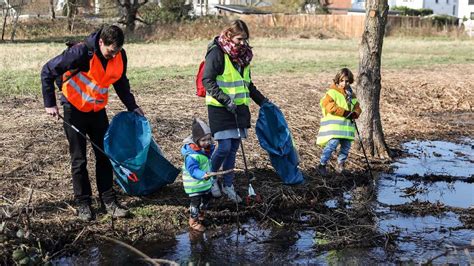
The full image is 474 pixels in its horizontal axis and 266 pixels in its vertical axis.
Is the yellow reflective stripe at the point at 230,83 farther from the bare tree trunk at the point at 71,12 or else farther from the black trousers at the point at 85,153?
the bare tree trunk at the point at 71,12

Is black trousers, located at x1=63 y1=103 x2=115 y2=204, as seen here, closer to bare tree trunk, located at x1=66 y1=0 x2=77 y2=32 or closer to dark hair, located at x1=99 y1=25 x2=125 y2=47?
dark hair, located at x1=99 y1=25 x2=125 y2=47

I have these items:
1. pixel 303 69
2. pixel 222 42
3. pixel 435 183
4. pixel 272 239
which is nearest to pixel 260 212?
pixel 272 239

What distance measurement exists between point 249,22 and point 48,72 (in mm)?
42200

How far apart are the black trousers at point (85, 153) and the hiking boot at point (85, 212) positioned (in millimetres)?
45

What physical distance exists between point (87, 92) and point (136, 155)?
0.82 metres

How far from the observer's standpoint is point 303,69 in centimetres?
1867

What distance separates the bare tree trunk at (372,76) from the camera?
28.7 ft

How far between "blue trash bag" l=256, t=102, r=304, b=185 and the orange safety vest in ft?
6.20

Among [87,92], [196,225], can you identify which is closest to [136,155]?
[87,92]

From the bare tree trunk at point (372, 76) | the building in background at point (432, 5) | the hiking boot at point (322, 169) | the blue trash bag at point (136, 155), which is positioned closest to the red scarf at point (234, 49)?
the blue trash bag at point (136, 155)

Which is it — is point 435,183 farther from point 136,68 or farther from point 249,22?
point 249,22

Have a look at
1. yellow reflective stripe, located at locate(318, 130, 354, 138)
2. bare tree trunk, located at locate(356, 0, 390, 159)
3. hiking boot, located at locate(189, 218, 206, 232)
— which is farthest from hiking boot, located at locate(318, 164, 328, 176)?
hiking boot, located at locate(189, 218, 206, 232)

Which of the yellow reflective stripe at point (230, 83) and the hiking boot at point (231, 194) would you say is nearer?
the yellow reflective stripe at point (230, 83)

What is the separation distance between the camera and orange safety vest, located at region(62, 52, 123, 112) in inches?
218
